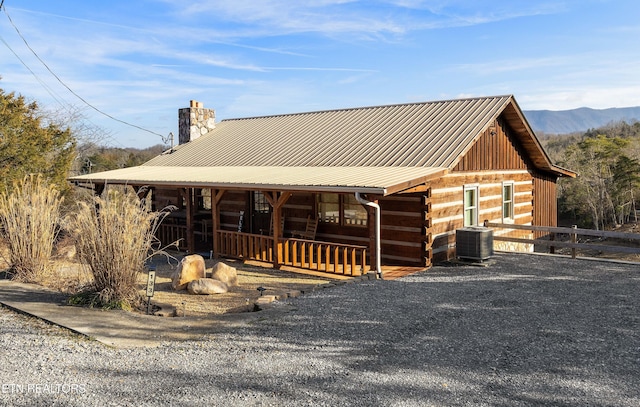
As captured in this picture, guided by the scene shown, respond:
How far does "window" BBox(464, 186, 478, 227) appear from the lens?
14491 millimetres

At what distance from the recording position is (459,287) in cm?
1009

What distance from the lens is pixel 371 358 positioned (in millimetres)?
6102

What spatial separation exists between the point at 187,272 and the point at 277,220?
9.27 feet

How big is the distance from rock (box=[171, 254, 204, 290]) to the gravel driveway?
2922 mm

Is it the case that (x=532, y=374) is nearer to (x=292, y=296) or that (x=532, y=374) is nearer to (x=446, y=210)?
(x=292, y=296)

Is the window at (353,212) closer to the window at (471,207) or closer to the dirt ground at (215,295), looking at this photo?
the dirt ground at (215,295)

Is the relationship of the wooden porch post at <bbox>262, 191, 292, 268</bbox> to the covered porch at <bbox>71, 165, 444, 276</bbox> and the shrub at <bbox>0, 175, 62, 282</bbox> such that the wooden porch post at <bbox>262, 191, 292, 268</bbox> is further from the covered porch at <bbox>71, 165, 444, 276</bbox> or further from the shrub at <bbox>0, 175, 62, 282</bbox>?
the shrub at <bbox>0, 175, 62, 282</bbox>

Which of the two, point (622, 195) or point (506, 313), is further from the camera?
point (622, 195)

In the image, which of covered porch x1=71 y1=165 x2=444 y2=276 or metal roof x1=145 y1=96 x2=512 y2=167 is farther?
metal roof x1=145 y1=96 x2=512 y2=167

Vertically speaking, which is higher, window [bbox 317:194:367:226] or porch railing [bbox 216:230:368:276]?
window [bbox 317:194:367:226]

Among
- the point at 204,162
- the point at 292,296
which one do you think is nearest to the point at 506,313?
the point at 292,296

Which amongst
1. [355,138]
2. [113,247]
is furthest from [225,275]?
[355,138]

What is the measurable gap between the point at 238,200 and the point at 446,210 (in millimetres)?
7015

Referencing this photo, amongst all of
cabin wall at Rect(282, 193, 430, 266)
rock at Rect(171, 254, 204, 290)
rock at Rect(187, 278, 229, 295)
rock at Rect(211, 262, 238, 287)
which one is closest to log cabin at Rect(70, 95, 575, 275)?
cabin wall at Rect(282, 193, 430, 266)
